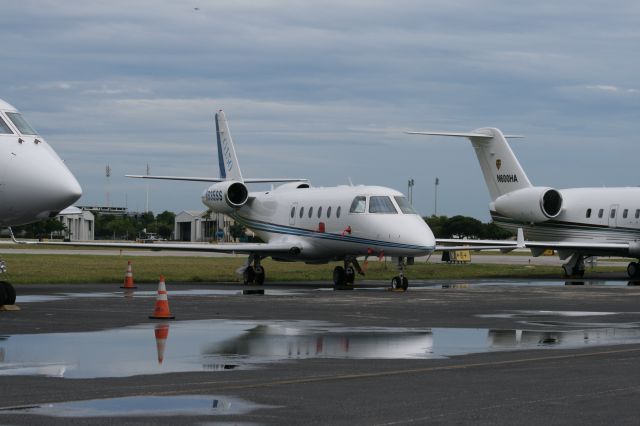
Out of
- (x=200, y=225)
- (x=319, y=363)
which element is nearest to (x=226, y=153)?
(x=319, y=363)

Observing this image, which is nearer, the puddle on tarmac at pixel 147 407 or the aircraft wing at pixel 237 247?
the puddle on tarmac at pixel 147 407

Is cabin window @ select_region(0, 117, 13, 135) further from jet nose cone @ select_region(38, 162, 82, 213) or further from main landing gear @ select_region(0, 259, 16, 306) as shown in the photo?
main landing gear @ select_region(0, 259, 16, 306)

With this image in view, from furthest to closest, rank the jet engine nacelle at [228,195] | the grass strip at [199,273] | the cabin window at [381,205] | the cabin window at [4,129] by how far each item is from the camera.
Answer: the jet engine nacelle at [228,195]
the grass strip at [199,273]
the cabin window at [381,205]
the cabin window at [4,129]

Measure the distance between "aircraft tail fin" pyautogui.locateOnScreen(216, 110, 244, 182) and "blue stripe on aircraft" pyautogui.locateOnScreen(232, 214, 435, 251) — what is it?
178 cm

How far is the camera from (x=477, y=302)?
897 inches

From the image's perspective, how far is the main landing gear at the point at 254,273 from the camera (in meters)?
31.7

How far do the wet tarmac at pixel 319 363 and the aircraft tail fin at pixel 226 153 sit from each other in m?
16.2

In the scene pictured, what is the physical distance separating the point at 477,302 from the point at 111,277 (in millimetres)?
14769

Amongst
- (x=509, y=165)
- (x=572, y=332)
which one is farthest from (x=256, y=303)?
(x=509, y=165)

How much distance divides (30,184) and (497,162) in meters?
28.6

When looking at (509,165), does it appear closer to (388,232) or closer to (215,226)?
(388,232)

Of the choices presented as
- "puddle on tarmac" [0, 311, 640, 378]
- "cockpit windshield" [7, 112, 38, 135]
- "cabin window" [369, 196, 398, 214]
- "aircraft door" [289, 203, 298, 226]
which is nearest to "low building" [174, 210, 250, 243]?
"aircraft door" [289, 203, 298, 226]

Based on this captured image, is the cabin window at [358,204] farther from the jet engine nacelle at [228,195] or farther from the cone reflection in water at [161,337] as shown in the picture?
the cone reflection in water at [161,337]

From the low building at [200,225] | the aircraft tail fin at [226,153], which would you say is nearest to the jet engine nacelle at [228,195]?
the aircraft tail fin at [226,153]
